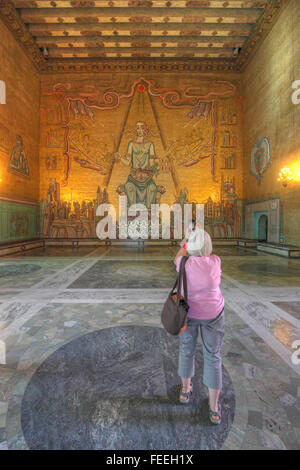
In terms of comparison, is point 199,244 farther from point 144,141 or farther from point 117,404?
point 144,141

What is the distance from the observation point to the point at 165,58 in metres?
14.2

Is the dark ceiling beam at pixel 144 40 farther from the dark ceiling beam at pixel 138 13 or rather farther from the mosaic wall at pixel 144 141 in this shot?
the mosaic wall at pixel 144 141

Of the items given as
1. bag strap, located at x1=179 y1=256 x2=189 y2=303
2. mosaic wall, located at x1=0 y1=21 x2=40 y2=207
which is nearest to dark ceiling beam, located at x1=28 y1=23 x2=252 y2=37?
mosaic wall, located at x1=0 y1=21 x2=40 y2=207

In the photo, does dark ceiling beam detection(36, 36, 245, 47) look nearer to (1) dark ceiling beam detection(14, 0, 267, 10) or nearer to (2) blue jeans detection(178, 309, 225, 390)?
(1) dark ceiling beam detection(14, 0, 267, 10)

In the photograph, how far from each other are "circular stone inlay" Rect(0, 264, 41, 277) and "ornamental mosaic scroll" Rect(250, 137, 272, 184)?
1177 centimetres

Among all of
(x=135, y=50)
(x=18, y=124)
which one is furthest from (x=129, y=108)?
(x=18, y=124)

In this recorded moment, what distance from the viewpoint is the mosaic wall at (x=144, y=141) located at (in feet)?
47.3

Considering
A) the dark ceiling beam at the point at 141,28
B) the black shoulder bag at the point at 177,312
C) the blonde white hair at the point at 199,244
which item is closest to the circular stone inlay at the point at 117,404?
the black shoulder bag at the point at 177,312

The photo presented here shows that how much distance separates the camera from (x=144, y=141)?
1452 centimetres

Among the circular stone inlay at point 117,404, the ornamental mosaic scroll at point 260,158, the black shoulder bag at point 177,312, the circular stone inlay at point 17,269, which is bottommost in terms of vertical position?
the circular stone inlay at point 117,404

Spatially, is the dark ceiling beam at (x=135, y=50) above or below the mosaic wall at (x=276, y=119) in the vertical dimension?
above

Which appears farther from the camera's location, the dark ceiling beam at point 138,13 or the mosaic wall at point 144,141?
the mosaic wall at point 144,141

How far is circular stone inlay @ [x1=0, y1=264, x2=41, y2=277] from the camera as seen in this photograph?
6.30 meters
